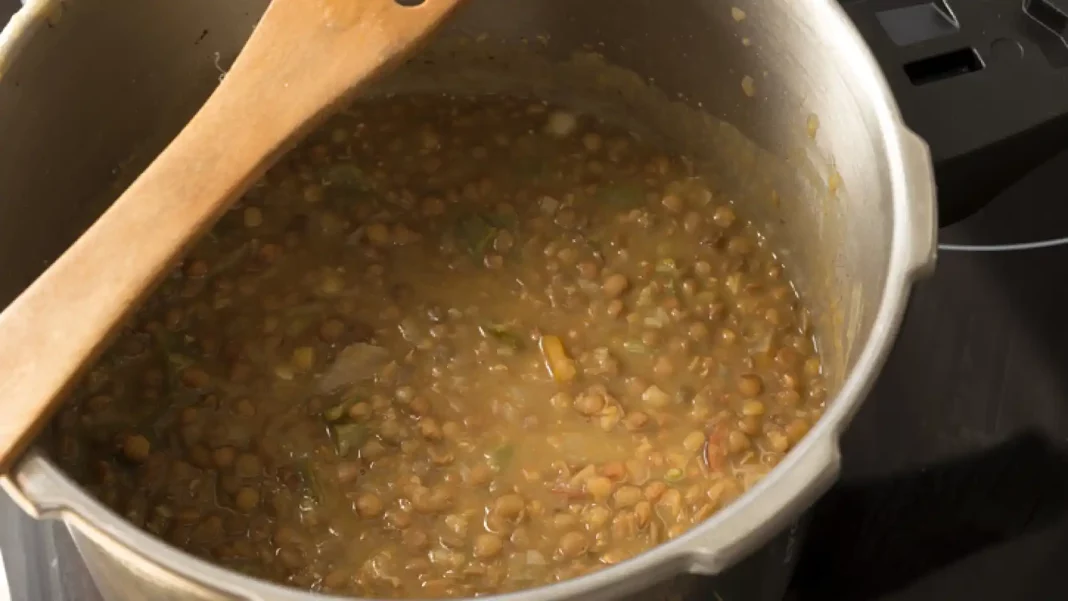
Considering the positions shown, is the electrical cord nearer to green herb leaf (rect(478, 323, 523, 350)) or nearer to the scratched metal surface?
the scratched metal surface

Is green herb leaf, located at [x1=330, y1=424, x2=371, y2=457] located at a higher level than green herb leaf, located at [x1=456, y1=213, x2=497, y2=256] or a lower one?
lower

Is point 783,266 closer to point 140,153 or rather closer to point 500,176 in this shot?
point 500,176

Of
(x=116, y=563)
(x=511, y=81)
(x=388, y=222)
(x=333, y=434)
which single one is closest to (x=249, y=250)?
(x=388, y=222)

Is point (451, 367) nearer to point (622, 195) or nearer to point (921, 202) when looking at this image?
point (622, 195)

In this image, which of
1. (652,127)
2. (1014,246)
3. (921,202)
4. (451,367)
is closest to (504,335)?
(451,367)

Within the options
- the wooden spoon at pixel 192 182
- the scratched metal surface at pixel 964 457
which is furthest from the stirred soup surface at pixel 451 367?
the wooden spoon at pixel 192 182

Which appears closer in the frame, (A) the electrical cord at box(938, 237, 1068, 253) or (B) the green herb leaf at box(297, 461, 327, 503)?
(B) the green herb leaf at box(297, 461, 327, 503)

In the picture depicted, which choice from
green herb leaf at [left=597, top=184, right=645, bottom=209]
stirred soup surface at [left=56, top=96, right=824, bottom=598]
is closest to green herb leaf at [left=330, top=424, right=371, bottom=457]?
stirred soup surface at [left=56, top=96, right=824, bottom=598]
